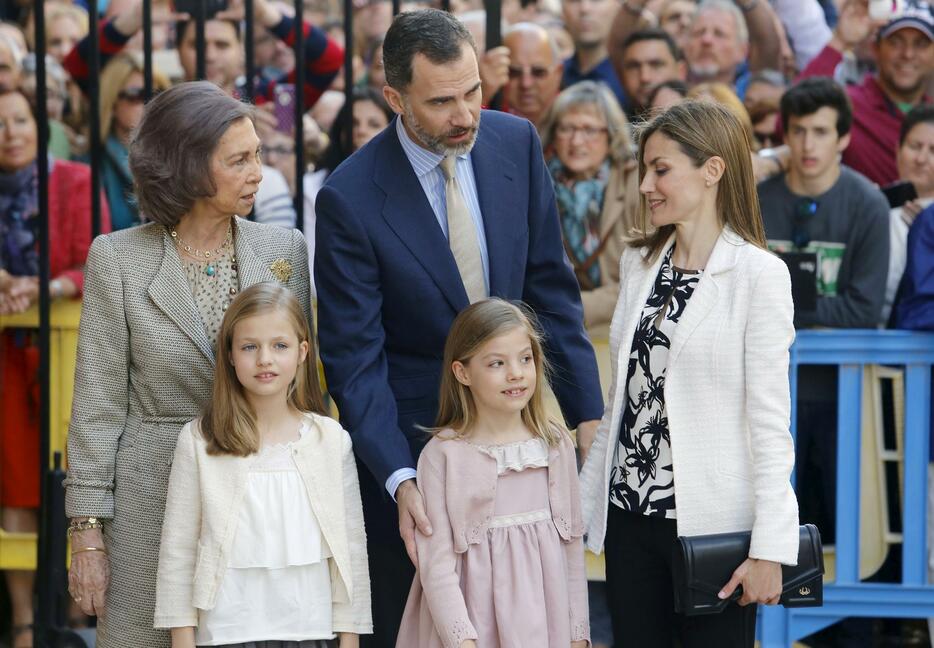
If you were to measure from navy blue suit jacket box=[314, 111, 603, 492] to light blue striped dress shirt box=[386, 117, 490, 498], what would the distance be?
21 millimetres

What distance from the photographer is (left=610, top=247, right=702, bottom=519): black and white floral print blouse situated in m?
2.96

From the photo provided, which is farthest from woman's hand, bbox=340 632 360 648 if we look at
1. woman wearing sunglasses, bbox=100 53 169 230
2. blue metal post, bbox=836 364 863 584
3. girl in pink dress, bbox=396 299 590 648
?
woman wearing sunglasses, bbox=100 53 169 230

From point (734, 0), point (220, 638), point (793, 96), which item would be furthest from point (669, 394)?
point (734, 0)

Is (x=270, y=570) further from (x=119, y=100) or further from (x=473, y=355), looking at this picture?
(x=119, y=100)

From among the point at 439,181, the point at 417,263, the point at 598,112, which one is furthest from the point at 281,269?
the point at 598,112

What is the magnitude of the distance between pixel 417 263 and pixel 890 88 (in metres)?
3.40

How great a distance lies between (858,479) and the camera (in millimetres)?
4438

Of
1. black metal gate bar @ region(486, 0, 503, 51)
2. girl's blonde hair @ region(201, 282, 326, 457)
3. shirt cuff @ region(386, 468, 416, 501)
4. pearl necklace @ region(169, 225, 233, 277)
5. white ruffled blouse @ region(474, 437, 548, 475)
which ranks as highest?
black metal gate bar @ region(486, 0, 503, 51)

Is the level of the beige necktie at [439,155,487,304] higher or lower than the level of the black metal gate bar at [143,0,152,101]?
lower

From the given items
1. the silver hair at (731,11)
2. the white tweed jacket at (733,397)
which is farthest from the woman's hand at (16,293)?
the silver hair at (731,11)

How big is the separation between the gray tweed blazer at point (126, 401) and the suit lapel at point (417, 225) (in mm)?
520

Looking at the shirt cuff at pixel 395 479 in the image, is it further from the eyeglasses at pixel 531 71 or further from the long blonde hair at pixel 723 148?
the eyeglasses at pixel 531 71

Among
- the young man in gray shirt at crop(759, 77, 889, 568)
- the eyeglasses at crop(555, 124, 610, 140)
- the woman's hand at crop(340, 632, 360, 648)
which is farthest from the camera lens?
the eyeglasses at crop(555, 124, 610, 140)

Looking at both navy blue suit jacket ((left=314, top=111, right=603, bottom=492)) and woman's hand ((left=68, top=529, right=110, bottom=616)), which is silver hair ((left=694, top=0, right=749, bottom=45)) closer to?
navy blue suit jacket ((left=314, top=111, right=603, bottom=492))
